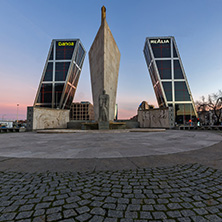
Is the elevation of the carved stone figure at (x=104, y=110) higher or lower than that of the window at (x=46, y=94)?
lower

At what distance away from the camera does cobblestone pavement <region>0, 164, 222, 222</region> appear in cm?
142

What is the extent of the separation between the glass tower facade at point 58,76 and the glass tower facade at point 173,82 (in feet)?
155

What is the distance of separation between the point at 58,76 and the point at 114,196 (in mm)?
77240

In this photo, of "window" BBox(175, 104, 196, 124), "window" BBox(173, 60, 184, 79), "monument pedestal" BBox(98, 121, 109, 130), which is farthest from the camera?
"window" BBox(173, 60, 184, 79)

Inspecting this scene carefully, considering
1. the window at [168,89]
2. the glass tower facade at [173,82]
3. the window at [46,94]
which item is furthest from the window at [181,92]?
the window at [46,94]

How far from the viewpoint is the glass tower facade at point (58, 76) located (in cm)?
6975

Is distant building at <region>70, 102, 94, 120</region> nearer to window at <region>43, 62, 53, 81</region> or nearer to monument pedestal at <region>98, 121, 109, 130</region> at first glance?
window at <region>43, 62, 53, 81</region>

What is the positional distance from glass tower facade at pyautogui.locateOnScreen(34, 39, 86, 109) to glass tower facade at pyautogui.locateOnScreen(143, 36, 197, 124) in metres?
47.1

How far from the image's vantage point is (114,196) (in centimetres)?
183

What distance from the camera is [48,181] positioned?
237 cm

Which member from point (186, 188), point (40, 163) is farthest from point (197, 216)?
point (40, 163)

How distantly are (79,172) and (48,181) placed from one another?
0.64 meters

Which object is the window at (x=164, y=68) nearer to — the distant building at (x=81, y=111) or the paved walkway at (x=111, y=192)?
the distant building at (x=81, y=111)

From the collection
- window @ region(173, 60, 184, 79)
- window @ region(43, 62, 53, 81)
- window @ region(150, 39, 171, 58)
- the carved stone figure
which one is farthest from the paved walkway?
window @ region(43, 62, 53, 81)
